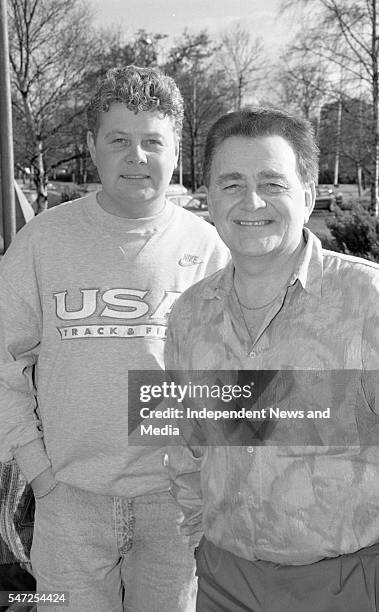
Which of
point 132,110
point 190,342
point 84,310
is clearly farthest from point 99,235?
point 190,342

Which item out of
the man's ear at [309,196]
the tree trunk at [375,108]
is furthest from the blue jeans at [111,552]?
the tree trunk at [375,108]

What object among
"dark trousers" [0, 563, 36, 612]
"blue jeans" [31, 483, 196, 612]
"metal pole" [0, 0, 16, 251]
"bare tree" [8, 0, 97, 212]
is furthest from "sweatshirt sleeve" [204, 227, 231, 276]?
"bare tree" [8, 0, 97, 212]

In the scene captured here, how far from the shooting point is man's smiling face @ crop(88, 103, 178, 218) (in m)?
2.35

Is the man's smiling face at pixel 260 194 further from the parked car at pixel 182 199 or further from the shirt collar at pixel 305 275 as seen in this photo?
the parked car at pixel 182 199

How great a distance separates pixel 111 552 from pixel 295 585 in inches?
30.3

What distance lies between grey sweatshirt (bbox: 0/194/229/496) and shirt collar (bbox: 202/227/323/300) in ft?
1.11

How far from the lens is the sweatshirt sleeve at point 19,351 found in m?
2.36

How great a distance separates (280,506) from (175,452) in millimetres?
501

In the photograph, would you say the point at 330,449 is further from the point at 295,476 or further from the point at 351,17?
the point at 351,17

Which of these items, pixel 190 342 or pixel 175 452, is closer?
pixel 190 342

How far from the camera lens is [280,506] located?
177 cm

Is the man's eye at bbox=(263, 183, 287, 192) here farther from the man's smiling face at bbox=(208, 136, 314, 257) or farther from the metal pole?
the metal pole

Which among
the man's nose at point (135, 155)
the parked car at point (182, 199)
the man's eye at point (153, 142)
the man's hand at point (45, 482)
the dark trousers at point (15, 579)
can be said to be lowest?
the parked car at point (182, 199)

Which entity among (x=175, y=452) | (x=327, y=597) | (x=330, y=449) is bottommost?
(x=327, y=597)
